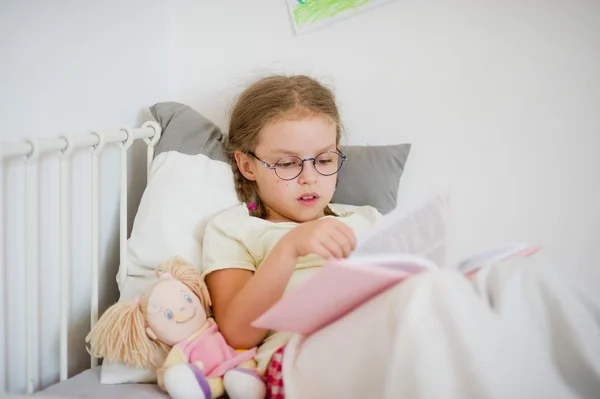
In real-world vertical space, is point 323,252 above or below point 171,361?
above

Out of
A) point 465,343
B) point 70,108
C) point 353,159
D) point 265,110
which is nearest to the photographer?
point 465,343

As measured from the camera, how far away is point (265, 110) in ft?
3.50

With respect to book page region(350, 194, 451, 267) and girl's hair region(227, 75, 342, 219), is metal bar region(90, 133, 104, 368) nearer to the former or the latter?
girl's hair region(227, 75, 342, 219)

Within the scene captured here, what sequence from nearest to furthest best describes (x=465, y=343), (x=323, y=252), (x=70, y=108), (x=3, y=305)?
(x=465, y=343) → (x=323, y=252) → (x=3, y=305) → (x=70, y=108)

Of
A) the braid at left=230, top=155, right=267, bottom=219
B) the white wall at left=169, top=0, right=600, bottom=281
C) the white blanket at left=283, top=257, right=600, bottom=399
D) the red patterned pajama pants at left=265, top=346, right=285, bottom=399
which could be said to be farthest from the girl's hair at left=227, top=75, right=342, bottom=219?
the white blanket at left=283, top=257, right=600, bottom=399

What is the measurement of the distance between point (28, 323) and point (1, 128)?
11.5 inches

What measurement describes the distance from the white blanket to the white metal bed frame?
1.41 feet

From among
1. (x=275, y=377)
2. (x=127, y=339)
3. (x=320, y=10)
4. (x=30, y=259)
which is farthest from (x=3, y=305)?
(x=320, y=10)

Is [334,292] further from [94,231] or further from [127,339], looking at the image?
[94,231]

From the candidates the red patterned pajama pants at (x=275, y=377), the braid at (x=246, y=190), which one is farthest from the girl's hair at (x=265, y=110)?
the red patterned pajama pants at (x=275, y=377)

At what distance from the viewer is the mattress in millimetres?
819

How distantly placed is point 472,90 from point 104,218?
828mm

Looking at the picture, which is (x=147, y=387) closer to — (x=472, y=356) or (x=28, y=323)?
(x=28, y=323)

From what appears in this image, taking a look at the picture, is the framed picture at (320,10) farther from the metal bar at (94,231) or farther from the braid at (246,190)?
the metal bar at (94,231)
